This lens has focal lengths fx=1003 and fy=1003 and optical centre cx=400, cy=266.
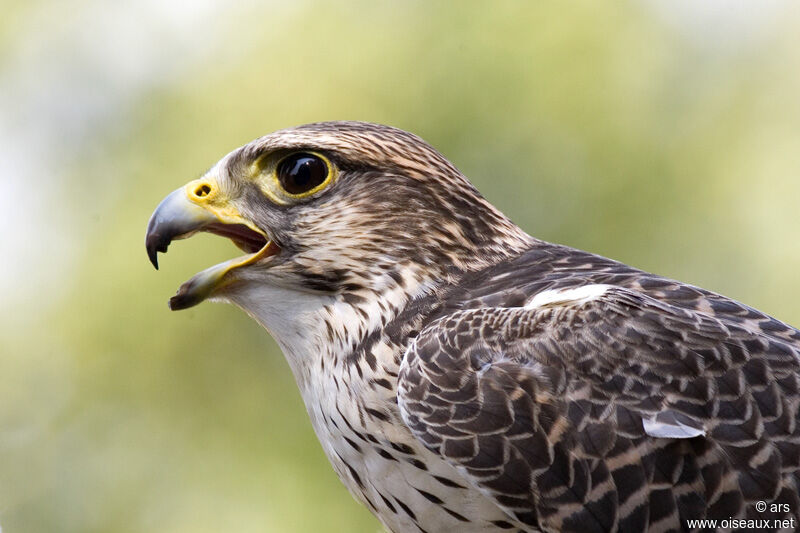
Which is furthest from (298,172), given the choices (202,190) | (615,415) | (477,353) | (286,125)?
(286,125)

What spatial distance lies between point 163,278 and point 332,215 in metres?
5.90

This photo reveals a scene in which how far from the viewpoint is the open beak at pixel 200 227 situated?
3131 millimetres

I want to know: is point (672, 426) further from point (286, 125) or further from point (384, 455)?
point (286, 125)

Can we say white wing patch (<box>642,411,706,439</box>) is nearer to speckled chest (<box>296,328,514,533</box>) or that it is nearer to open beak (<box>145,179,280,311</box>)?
speckled chest (<box>296,328,514,533</box>)

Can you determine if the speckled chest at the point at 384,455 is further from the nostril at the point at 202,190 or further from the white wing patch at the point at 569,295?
the nostril at the point at 202,190

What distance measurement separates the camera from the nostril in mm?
3316

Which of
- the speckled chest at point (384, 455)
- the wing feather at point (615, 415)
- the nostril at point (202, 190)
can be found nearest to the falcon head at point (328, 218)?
the nostril at point (202, 190)

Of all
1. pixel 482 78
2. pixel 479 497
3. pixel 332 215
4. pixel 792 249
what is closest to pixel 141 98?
pixel 482 78

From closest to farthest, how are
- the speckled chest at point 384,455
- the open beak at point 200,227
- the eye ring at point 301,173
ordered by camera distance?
the speckled chest at point 384,455, the open beak at point 200,227, the eye ring at point 301,173

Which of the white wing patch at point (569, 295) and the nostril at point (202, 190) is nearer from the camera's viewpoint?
the white wing patch at point (569, 295)

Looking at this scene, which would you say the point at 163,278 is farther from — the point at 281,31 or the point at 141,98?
the point at 281,31

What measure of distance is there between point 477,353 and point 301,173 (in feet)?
3.12

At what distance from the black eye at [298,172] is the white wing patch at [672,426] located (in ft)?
4.50

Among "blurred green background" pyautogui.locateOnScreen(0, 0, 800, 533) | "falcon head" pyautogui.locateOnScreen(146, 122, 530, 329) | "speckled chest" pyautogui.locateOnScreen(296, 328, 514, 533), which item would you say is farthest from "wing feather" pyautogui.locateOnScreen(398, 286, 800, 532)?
"blurred green background" pyautogui.locateOnScreen(0, 0, 800, 533)
